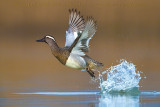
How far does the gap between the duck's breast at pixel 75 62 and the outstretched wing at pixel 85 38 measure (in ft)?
0.33

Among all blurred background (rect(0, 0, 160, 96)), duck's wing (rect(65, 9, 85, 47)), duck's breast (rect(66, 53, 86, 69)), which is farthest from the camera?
blurred background (rect(0, 0, 160, 96))

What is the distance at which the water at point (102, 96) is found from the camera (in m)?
8.86

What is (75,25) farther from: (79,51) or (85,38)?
(85,38)

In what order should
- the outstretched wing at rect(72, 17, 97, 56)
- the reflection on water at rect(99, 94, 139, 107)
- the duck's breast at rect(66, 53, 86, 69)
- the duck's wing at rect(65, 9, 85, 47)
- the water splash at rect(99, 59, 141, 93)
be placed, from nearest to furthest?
the reflection on water at rect(99, 94, 139, 107)
the outstretched wing at rect(72, 17, 97, 56)
the duck's breast at rect(66, 53, 86, 69)
the water splash at rect(99, 59, 141, 93)
the duck's wing at rect(65, 9, 85, 47)

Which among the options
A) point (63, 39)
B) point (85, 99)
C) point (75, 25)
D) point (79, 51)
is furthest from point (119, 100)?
point (63, 39)

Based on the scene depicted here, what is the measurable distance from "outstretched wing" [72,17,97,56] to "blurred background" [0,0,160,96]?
1.18 metres

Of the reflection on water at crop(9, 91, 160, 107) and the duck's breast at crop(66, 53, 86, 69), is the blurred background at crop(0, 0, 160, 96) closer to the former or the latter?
the reflection on water at crop(9, 91, 160, 107)

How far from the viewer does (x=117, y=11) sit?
22469 millimetres

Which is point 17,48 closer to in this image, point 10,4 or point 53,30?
point 53,30

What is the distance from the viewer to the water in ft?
29.1

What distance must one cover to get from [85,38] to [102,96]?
42.6 inches

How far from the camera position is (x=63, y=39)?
64.1 ft

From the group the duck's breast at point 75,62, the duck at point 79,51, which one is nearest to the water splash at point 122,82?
the duck at point 79,51

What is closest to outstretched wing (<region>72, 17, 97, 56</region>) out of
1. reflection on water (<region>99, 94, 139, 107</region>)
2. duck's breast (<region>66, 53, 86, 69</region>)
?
duck's breast (<region>66, 53, 86, 69</region>)
